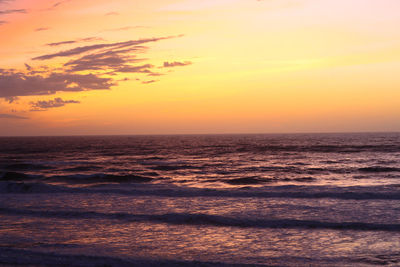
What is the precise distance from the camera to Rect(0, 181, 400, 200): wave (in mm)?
19891

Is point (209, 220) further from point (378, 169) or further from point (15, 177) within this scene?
point (15, 177)

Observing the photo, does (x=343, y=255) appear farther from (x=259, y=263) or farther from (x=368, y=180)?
(x=368, y=180)

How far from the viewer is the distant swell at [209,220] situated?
13.3 meters

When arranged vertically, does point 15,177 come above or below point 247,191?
above

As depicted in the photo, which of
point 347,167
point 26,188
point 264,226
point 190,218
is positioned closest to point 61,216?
point 190,218

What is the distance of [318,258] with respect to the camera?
988 centimetres

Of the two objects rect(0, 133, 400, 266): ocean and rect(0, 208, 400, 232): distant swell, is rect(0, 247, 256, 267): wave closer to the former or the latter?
rect(0, 133, 400, 266): ocean

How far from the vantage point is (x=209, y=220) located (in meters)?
14.5

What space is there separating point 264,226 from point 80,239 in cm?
715

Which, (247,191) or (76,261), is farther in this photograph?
(247,191)

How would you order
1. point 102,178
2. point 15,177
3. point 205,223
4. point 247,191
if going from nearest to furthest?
point 205,223
point 247,191
point 102,178
point 15,177

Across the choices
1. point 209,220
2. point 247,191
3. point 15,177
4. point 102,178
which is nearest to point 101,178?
point 102,178

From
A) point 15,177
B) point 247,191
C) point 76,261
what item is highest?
point 76,261

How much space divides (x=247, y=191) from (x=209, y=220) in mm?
8085
